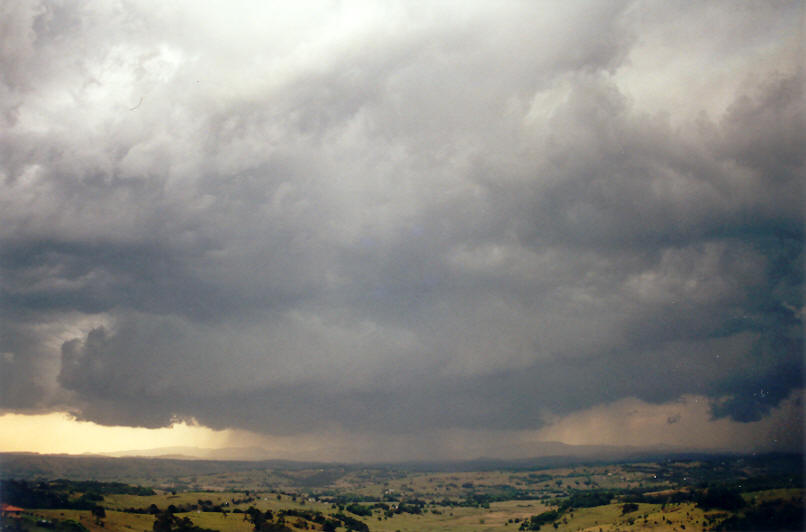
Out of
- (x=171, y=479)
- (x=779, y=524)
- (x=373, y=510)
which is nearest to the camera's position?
(x=779, y=524)

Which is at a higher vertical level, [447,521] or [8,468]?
[8,468]

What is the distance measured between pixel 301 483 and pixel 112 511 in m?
113

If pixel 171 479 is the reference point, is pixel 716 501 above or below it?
above

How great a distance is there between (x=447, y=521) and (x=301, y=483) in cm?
9039

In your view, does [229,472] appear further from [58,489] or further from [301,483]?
[58,489]

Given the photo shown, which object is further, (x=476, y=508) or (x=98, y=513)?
(x=476, y=508)

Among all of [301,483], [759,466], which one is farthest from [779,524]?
[301,483]

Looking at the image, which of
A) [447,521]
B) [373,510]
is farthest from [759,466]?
[373,510]

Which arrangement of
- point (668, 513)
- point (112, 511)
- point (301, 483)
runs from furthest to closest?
1. point (301, 483)
2. point (668, 513)
3. point (112, 511)

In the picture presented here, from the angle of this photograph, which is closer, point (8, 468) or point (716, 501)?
point (716, 501)

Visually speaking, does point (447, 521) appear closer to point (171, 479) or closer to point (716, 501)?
point (716, 501)

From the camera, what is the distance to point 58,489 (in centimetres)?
7881

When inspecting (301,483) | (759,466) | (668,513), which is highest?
(759,466)

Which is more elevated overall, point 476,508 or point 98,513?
point 98,513
